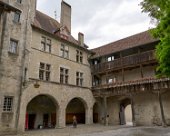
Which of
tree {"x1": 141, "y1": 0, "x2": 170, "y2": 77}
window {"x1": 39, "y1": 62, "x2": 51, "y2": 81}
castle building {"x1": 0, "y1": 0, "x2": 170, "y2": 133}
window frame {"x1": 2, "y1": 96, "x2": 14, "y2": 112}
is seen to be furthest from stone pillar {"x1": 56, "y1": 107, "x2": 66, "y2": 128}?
tree {"x1": 141, "y1": 0, "x2": 170, "y2": 77}

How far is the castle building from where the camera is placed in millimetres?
15945

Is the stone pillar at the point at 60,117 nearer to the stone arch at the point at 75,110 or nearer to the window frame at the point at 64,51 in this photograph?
the stone arch at the point at 75,110

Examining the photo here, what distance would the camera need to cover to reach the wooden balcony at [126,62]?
68.2 feet

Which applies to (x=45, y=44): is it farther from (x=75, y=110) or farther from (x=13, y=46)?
(x=75, y=110)

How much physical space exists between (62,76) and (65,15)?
28.7 ft

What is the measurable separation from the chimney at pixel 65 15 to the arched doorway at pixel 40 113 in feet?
31.9

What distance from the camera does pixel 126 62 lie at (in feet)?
73.5

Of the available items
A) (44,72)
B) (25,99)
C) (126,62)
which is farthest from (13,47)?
(126,62)

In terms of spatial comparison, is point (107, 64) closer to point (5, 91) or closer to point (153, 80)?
point (153, 80)

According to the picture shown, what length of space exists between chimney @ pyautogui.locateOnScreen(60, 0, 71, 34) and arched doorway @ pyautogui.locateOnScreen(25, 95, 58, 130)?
383 inches

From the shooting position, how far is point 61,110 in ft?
64.5

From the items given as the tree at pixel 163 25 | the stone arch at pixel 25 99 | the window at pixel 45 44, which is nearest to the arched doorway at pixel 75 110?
the stone arch at pixel 25 99

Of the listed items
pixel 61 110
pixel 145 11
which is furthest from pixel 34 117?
pixel 145 11

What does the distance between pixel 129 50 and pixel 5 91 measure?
15.1m
